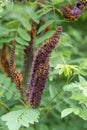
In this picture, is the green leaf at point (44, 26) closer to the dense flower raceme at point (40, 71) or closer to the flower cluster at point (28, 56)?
the flower cluster at point (28, 56)

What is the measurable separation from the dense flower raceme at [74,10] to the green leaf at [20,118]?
1.94ft

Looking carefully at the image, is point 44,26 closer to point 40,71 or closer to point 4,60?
point 4,60

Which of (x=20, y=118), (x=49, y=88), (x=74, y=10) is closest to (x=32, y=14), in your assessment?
(x=74, y=10)

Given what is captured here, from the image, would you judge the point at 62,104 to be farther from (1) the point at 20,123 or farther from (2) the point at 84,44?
(2) the point at 84,44

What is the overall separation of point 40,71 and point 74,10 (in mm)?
453

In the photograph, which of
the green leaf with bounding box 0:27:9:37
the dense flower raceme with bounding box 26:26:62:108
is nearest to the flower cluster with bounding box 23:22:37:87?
the green leaf with bounding box 0:27:9:37

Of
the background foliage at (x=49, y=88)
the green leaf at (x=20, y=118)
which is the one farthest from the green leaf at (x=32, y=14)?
the green leaf at (x=20, y=118)

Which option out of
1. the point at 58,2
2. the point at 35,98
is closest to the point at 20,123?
the point at 35,98

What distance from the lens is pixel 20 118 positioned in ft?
7.39

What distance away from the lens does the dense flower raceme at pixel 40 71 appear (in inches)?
89.3

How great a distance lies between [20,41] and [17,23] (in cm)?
21

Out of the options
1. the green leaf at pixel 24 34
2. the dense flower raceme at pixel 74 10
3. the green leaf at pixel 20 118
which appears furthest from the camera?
the green leaf at pixel 24 34

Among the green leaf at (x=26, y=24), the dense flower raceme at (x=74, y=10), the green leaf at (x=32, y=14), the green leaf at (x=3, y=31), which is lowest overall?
the green leaf at (x=3, y=31)

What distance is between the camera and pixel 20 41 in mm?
2703
